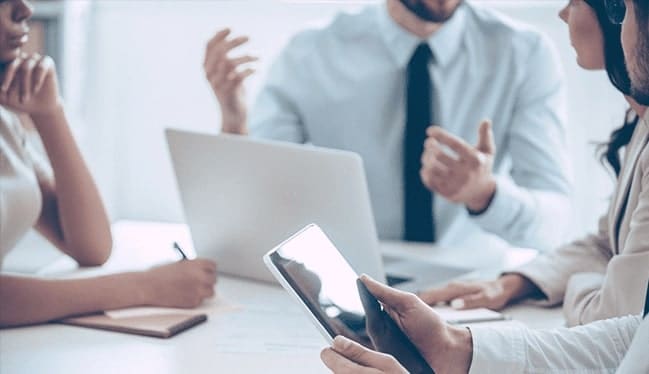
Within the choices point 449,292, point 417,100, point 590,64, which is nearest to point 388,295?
point 449,292

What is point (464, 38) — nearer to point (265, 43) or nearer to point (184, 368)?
point (265, 43)

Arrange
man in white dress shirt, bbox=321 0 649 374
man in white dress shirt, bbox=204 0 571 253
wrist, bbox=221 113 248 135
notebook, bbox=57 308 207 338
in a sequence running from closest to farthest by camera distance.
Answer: man in white dress shirt, bbox=321 0 649 374, notebook, bbox=57 308 207 338, wrist, bbox=221 113 248 135, man in white dress shirt, bbox=204 0 571 253

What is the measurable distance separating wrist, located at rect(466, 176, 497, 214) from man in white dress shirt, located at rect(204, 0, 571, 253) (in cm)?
23

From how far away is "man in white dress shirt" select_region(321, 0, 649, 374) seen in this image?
124 cm

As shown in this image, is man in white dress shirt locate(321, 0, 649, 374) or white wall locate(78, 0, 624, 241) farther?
white wall locate(78, 0, 624, 241)

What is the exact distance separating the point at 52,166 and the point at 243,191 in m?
0.46

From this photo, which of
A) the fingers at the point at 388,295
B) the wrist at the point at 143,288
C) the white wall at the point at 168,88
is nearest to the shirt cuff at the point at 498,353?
the fingers at the point at 388,295

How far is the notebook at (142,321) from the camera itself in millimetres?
1475

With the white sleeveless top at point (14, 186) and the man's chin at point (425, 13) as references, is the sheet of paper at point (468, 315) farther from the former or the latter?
the man's chin at point (425, 13)

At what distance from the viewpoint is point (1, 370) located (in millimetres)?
1321

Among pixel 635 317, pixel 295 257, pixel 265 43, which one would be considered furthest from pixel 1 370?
pixel 265 43

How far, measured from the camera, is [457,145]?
1892 mm

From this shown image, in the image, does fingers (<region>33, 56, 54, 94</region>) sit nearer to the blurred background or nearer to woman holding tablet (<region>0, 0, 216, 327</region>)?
woman holding tablet (<region>0, 0, 216, 327</region>)

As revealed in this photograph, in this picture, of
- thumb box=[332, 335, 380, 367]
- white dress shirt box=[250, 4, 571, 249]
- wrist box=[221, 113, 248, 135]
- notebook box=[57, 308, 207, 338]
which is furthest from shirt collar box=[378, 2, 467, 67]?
thumb box=[332, 335, 380, 367]
